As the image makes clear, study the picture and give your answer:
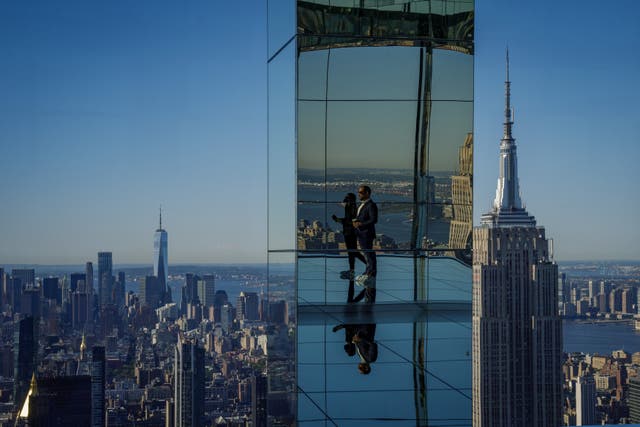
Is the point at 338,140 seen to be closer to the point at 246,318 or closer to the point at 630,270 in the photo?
the point at 246,318

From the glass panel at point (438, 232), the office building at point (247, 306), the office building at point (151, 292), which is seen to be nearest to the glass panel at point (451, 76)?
the glass panel at point (438, 232)

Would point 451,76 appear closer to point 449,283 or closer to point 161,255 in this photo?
point 449,283

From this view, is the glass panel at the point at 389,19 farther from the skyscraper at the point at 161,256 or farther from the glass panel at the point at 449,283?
the skyscraper at the point at 161,256

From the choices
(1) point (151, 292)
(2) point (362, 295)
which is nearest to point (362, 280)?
(2) point (362, 295)

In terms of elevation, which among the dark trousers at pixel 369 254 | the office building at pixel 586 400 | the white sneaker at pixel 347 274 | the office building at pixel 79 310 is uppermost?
the dark trousers at pixel 369 254

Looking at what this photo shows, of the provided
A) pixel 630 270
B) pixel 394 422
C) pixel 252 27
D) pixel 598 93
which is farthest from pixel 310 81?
pixel 598 93

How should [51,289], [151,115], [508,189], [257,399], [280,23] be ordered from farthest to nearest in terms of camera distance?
[508,189] < [151,115] < [51,289] < [257,399] < [280,23]

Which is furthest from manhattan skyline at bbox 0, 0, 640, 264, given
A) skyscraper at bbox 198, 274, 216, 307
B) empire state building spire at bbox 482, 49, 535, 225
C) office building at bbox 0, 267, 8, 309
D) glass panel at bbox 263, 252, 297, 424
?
glass panel at bbox 263, 252, 297, 424
